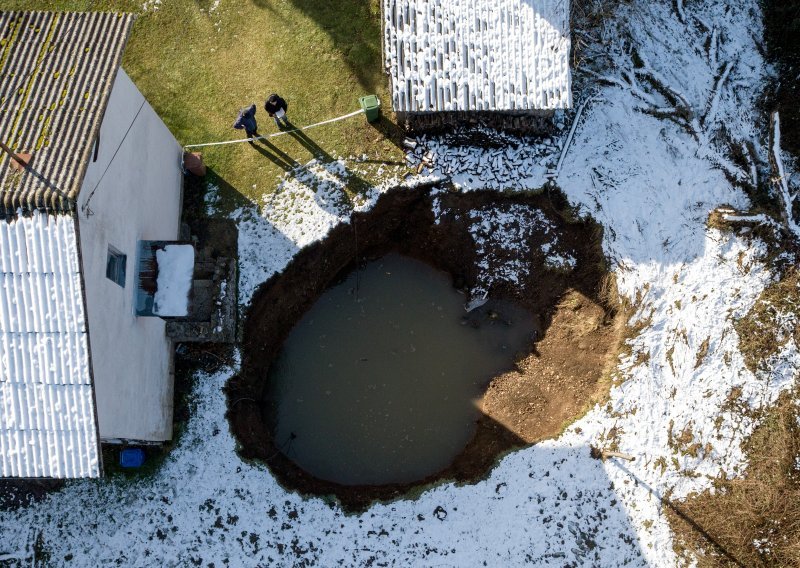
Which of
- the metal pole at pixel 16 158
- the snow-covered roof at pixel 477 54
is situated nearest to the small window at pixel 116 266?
the metal pole at pixel 16 158

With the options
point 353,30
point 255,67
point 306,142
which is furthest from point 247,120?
point 353,30

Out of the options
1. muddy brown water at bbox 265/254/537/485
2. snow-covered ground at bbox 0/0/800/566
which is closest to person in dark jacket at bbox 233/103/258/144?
snow-covered ground at bbox 0/0/800/566

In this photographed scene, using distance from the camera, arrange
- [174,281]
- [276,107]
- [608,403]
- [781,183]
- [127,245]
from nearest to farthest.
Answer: [127,245], [174,281], [276,107], [608,403], [781,183]

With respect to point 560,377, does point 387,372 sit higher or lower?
lower

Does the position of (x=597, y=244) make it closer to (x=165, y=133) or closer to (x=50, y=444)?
(x=165, y=133)

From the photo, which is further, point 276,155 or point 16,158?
point 276,155

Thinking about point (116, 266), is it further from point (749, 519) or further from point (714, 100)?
point (749, 519)

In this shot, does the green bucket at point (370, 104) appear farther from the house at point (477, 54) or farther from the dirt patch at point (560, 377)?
the dirt patch at point (560, 377)
